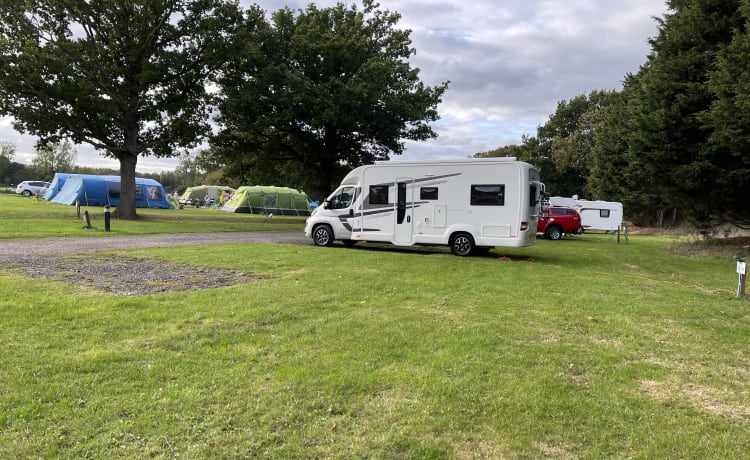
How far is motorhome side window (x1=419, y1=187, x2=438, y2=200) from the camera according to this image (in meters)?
Result: 13.1

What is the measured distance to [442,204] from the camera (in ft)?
42.4

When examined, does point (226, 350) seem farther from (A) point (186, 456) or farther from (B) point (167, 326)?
(A) point (186, 456)

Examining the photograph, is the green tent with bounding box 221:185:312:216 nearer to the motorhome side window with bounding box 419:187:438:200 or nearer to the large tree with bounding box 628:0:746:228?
the motorhome side window with bounding box 419:187:438:200

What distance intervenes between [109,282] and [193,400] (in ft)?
16.5

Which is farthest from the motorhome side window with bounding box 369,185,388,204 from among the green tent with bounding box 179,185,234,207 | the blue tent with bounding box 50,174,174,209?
the green tent with bounding box 179,185,234,207

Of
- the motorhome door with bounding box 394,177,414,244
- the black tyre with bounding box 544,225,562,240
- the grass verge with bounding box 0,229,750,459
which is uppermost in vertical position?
the motorhome door with bounding box 394,177,414,244

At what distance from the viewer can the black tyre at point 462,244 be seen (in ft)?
42.0

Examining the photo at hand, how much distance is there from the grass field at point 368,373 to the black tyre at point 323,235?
7.07 m

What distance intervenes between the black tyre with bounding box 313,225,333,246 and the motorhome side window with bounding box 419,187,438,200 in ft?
10.4

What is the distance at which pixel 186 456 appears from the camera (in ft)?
8.94

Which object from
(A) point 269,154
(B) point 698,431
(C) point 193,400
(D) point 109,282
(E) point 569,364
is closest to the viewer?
(B) point 698,431

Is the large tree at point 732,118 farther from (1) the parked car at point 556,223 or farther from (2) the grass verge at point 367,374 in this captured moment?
(2) the grass verge at point 367,374

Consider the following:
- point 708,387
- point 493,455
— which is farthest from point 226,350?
point 708,387

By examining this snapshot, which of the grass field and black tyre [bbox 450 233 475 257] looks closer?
the grass field
